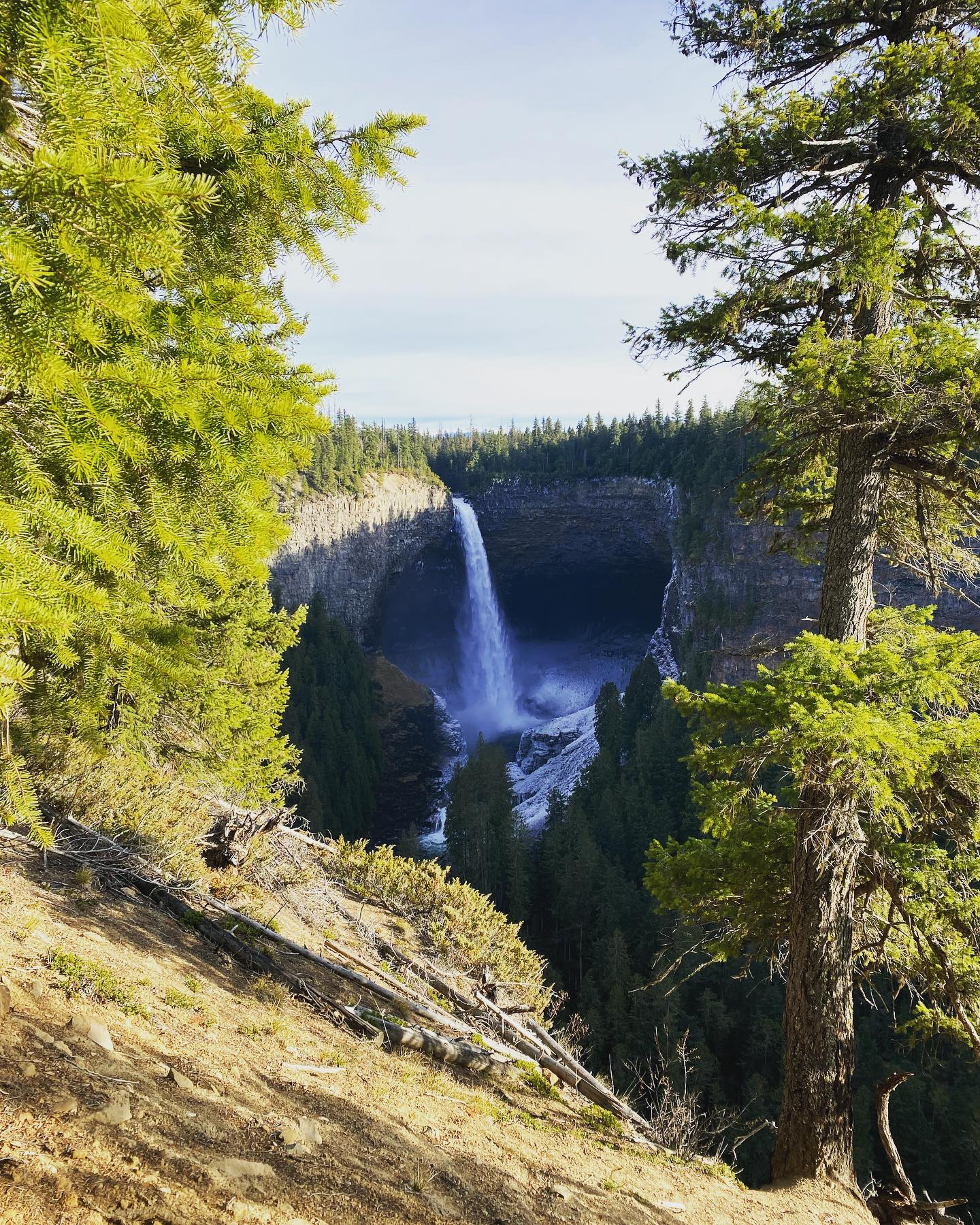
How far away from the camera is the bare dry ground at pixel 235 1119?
2371 millimetres

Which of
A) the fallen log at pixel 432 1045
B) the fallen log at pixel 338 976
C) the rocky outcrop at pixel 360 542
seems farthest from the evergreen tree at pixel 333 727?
the fallen log at pixel 432 1045

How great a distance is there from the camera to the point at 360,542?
181 feet

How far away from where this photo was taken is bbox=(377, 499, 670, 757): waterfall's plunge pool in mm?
61781

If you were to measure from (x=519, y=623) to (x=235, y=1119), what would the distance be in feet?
212

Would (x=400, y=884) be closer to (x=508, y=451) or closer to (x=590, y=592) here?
(x=590, y=592)

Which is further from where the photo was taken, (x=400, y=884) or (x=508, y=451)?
(x=508, y=451)

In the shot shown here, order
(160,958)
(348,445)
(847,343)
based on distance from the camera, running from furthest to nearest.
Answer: (348,445), (160,958), (847,343)

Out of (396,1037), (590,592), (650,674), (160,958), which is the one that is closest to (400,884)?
(396,1037)

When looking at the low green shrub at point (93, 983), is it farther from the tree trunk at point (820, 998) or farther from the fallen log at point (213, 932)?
the tree trunk at point (820, 998)

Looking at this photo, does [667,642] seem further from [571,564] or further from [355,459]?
[355,459]

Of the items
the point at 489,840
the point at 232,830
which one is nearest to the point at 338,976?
the point at 232,830

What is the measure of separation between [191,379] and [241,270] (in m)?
1.18

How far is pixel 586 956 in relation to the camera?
3250 cm

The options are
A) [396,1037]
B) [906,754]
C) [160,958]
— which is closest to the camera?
[906,754]
